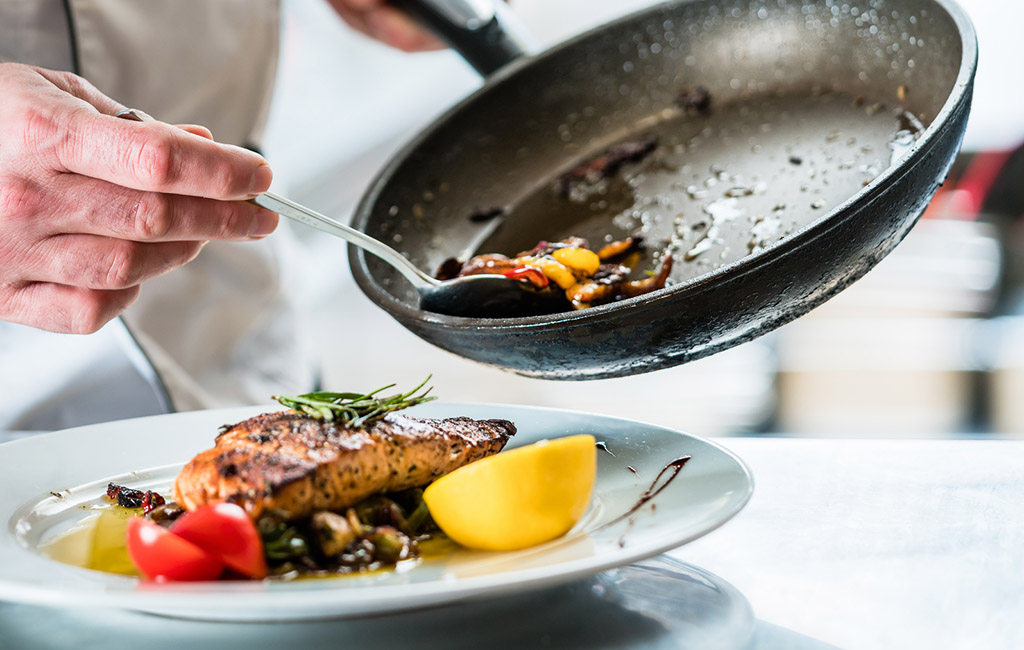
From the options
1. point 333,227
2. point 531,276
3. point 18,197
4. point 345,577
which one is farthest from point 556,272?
point 18,197

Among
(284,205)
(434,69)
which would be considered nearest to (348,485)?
(284,205)

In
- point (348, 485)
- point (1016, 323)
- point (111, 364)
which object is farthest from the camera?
point (1016, 323)

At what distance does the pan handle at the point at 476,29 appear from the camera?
1.57 metres

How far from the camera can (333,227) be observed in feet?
3.40

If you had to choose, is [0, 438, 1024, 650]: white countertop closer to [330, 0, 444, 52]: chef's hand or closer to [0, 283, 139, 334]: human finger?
[0, 283, 139, 334]: human finger

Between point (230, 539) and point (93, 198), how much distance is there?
0.44 m

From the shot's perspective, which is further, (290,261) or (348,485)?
(290,261)

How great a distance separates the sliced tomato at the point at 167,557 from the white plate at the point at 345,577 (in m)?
0.02

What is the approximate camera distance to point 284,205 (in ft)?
3.22

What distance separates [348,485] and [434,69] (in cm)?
291

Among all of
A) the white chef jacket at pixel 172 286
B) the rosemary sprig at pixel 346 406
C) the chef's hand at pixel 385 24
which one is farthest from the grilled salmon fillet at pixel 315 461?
the chef's hand at pixel 385 24

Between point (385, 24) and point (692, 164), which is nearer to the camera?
point (692, 164)

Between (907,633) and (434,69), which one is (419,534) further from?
(434,69)

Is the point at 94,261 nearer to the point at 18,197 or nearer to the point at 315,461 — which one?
the point at 18,197
